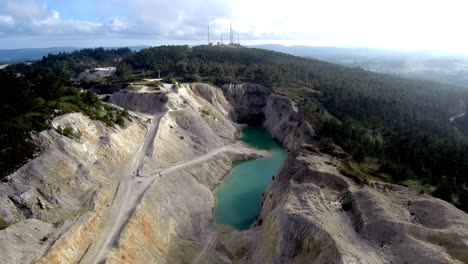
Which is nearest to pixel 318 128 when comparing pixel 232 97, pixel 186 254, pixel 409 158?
pixel 409 158

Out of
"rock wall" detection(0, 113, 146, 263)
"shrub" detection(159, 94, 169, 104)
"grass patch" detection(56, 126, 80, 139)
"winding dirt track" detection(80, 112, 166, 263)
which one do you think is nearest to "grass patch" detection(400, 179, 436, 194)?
"winding dirt track" detection(80, 112, 166, 263)

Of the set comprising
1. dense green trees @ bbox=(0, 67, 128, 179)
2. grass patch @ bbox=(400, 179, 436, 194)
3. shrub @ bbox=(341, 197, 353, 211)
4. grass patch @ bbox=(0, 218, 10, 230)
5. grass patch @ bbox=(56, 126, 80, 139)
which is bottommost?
grass patch @ bbox=(400, 179, 436, 194)

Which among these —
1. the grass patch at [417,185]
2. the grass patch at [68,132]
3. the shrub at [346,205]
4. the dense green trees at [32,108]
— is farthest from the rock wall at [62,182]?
the grass patch at [417,185]

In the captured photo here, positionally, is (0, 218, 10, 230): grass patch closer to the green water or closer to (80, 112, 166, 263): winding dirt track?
(80, 112, 166, 263): winding dirt track

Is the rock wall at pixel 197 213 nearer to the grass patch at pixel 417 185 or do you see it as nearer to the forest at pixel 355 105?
the grass patch at pixel 417 185

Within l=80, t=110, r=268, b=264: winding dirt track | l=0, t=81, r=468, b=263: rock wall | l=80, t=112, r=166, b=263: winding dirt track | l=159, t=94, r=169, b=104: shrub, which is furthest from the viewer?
l=159, t=94, r=169, b=104: shrub

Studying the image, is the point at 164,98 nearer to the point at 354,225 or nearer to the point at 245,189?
the point at 245,189

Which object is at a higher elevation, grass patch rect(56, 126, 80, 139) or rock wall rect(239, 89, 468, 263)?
grass patch rect(56, 126, 80, 139)

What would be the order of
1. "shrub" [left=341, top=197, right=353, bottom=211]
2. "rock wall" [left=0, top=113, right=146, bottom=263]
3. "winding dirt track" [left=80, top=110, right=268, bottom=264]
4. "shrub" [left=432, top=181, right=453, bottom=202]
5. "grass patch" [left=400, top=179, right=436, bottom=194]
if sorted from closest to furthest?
1. "rock wall" [left=0, top=113, right=146, bottom=263]
2. "winding dirt track" [left=80, top=110, right=268, bottom=264]
3. "shrub" [left=341, top=197, right=353, bottom=211]
4. "shrub" [left=432, top=181, right=453, bottom=202]
5. "grass patch" [left=400, top=179, right=436, bottom=194]
